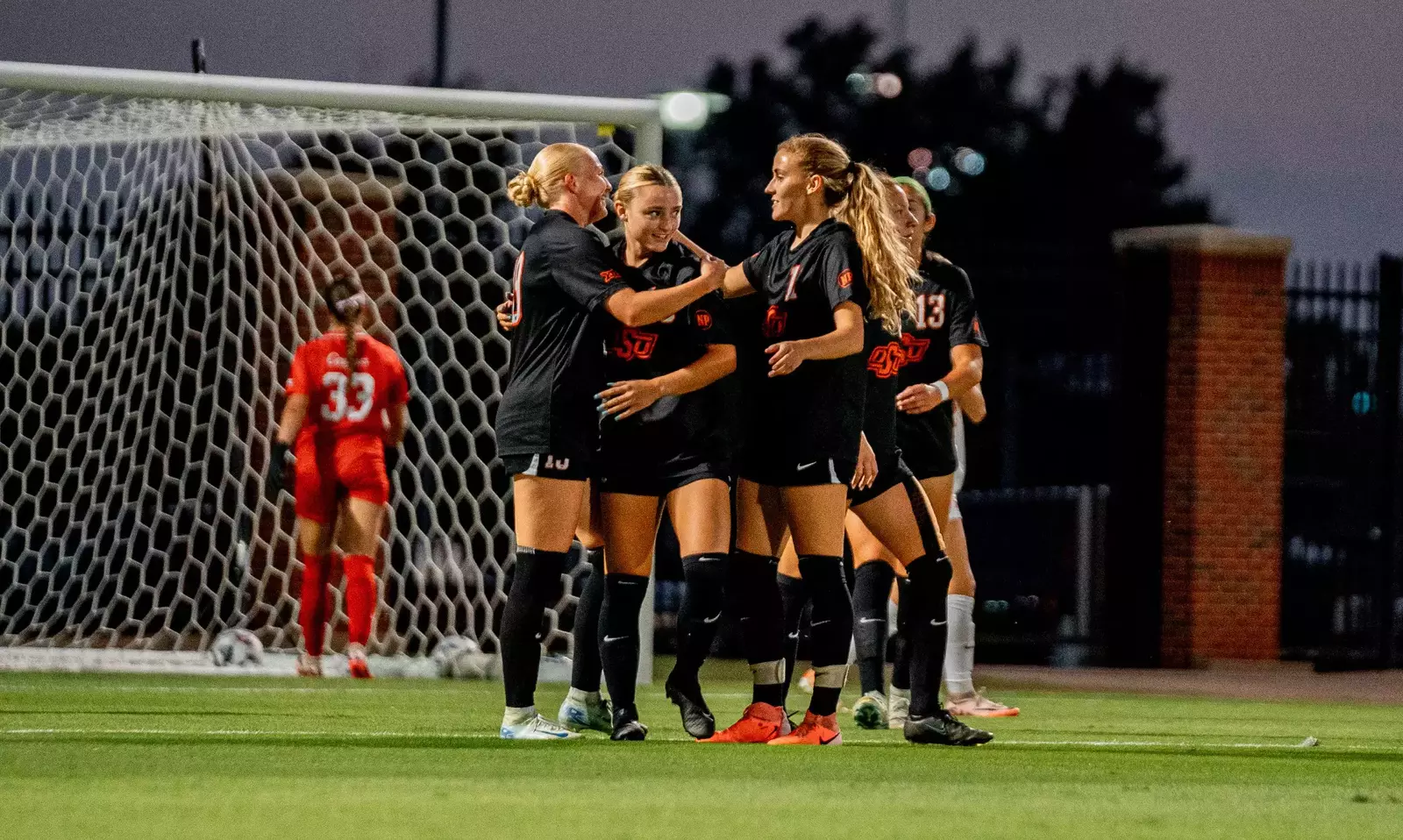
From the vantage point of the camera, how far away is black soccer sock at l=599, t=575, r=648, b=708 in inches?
252

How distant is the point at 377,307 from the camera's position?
11992 mm

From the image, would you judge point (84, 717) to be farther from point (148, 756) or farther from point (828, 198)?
point (828, 198)

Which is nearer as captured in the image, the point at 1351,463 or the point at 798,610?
the point at 798,610

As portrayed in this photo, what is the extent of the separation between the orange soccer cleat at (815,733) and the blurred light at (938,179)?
3467cm

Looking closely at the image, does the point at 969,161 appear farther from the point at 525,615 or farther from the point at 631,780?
the point at 631,780

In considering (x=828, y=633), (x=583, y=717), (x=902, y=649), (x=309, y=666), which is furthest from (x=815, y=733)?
(x=309, y=666)

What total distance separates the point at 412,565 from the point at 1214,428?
6.31 m

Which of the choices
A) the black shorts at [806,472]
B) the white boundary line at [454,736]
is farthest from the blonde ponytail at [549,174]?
the white boundary line at [454,736]

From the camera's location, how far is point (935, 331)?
7.79m

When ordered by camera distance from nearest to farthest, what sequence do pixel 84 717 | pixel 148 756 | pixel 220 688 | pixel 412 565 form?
pixel 148 756
pixel 84 717
pixel 220 688
pixel 412 565

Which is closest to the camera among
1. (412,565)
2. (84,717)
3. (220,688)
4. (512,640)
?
(512,640)

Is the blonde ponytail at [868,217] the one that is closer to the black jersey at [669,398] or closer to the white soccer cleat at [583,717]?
the black jersey at [669,398]

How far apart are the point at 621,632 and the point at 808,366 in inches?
39.7

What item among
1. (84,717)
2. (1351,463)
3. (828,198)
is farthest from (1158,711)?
(1351,463)
